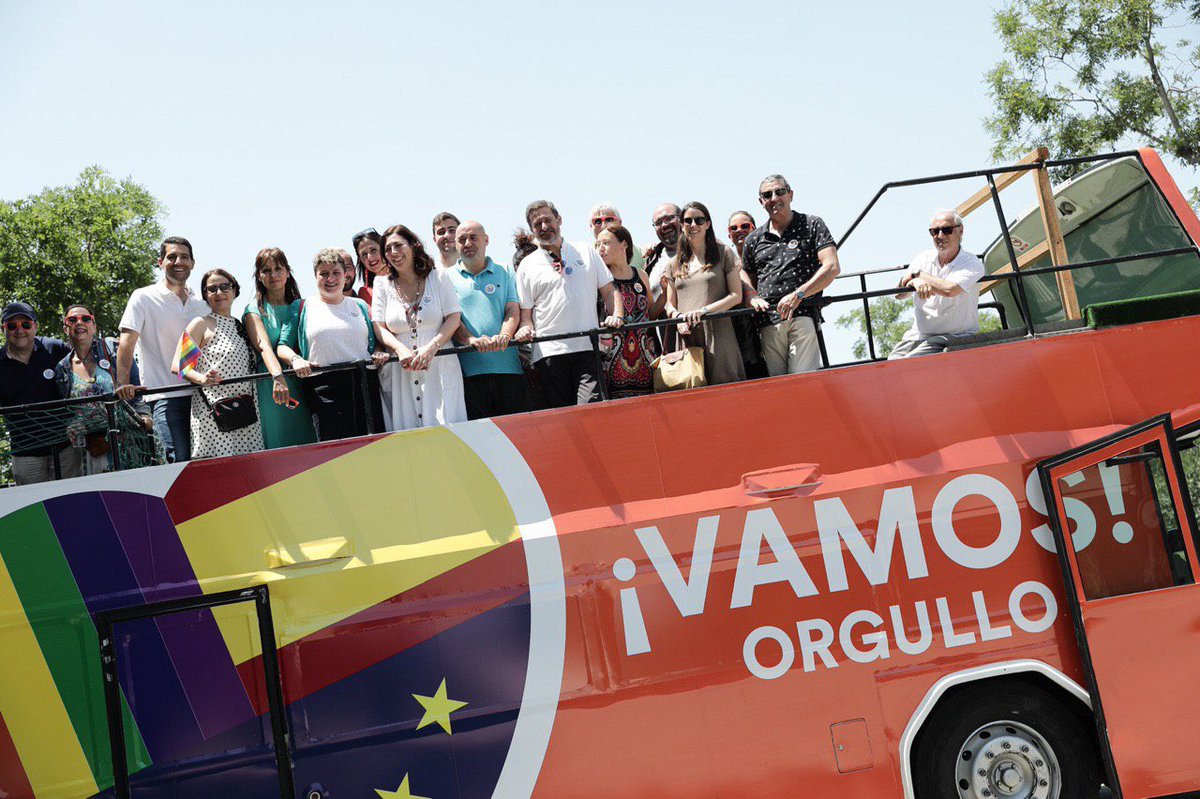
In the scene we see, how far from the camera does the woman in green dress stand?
6.03 meters

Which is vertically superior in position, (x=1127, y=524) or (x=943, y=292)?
(x=943, y=292)

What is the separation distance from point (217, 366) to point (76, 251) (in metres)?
15.1

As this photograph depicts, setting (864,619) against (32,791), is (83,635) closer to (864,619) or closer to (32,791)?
(32,791)

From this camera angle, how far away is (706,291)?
628cm

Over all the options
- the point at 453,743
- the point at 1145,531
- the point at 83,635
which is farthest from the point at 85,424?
the point at 1145,531

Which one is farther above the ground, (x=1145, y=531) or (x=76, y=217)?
(x=76, y=217)

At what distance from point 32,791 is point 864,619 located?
4.76 m

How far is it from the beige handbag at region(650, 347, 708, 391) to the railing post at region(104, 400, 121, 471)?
10.6ft

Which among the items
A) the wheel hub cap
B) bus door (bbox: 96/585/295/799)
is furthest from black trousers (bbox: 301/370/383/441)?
the wheel hub cap

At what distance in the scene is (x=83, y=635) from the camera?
17.7 feet

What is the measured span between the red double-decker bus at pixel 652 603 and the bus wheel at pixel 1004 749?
2 centimetres

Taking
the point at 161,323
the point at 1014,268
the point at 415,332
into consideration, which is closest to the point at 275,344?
the point at 161,323

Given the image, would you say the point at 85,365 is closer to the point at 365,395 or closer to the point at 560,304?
the point at 365,395

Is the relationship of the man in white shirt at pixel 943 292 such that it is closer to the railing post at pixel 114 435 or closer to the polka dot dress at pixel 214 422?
the polka dot dress at pixel 214 422
